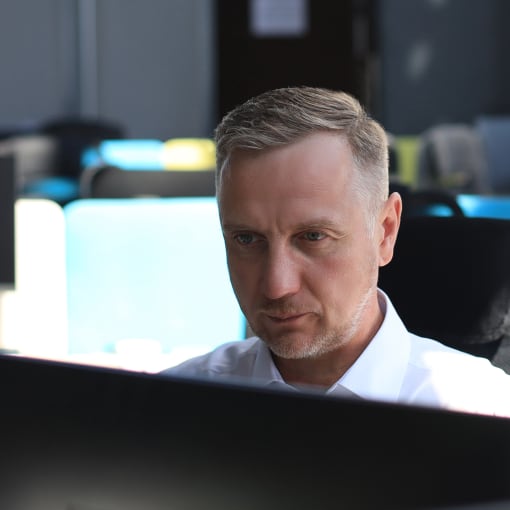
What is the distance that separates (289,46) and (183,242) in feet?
27.6

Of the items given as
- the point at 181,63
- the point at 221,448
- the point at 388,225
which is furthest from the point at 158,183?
the point at 181,63

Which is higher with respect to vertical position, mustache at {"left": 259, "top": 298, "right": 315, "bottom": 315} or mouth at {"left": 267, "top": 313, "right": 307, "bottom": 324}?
mustache at {"left": 259, "top": 298, "right": 315, "bottom": 315}

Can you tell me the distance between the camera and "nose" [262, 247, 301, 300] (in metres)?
1.14

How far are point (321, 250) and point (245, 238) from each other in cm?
9

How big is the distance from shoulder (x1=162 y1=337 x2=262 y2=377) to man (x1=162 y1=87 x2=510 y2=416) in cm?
7

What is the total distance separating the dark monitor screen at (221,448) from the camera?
0.54 metres

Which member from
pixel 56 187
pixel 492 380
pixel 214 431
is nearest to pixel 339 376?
pixel 492 380

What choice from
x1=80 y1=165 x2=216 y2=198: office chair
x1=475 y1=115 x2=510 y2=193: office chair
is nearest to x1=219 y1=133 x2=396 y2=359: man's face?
Result: x1=80 y1=165 x2=216 y2=198: office chair

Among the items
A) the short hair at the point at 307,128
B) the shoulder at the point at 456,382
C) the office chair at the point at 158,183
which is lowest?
the office chair at the point at 158,183

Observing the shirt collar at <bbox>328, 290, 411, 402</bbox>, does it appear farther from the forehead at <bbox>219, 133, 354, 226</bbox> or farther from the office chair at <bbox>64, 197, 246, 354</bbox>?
the office chair at <bbox>64, 197, 246, 354</bbox>

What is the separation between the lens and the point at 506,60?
33.4 ft

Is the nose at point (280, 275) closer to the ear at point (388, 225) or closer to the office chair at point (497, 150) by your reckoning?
the ear at point (388, 225)

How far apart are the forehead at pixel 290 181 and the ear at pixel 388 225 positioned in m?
0.10

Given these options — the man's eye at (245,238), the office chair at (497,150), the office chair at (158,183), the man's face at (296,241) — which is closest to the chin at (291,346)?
the man's face at (296,241)
